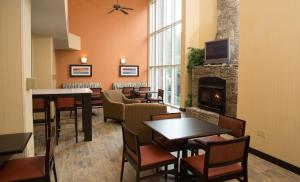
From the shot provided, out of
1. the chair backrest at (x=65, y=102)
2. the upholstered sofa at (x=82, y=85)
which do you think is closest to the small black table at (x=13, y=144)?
the chair backrest at (x=65, y=102)

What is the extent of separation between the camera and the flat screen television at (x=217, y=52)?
5.70 metres

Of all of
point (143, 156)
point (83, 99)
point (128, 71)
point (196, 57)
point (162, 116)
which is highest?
point (196, 57)

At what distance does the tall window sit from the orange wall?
477 millimetres

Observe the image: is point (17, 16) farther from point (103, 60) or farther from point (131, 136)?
point (103, 60)

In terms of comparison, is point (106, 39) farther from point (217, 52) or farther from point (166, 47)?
point (217, 52)

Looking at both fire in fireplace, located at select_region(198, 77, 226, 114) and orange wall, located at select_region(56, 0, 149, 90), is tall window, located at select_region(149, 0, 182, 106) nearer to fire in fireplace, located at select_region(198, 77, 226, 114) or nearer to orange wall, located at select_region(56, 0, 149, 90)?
orange wall, located at select_region(56, 0, 149, 90)

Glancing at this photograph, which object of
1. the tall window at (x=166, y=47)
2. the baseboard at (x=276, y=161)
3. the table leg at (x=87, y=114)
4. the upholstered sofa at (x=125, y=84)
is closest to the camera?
the baseboard at (x=276, y=161)

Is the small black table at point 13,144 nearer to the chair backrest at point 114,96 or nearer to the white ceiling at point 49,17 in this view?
the white ceiling at point 49,17

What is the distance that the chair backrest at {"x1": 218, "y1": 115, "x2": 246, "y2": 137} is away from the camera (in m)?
2.72

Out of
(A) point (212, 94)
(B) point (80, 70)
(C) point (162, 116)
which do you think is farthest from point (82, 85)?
(C) point (162, 116)

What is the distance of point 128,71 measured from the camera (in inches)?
423

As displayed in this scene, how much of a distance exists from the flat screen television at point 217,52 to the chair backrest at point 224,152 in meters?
3.99

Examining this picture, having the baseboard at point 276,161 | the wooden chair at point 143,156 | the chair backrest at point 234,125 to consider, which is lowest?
the baseboard at point 276,161

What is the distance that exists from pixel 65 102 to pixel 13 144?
2582 mm
